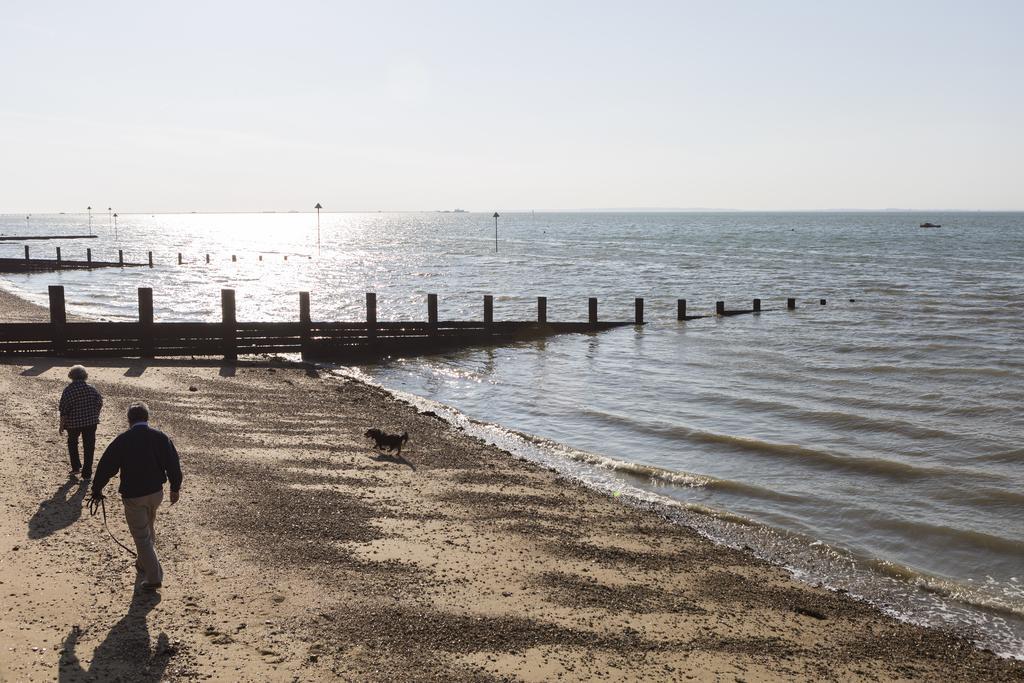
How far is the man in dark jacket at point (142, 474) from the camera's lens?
7.64 meters

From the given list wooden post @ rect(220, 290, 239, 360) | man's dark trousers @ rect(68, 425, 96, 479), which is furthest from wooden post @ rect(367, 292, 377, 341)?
man's dark trousers @ rect(68, 425, 96, 479)

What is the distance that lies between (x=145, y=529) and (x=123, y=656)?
142 cm

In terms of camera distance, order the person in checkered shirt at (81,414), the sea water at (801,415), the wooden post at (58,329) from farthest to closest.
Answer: the wooden post at (58,329) < the sea water at (801,415) < the person in checkered shirt at (81,414)

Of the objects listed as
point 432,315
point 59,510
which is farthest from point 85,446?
point 432,315

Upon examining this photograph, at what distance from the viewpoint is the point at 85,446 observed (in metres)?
10.8

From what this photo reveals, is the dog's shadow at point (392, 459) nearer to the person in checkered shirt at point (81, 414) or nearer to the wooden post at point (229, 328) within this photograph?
the person in checkered shirt at point (81, 414)

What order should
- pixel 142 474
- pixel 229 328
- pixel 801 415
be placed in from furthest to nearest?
pixel 229 328
pixel 801 415
pixel 142 474

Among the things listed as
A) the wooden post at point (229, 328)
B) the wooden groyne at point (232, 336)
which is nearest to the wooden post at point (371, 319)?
the wooden groyne at point (232, 336)

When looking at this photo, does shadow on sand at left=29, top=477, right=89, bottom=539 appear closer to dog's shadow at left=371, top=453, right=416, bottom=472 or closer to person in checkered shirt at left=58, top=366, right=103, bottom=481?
person in checkered shirt at left=58, top=366, right=103, bottom=481

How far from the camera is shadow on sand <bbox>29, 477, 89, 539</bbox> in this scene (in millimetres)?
9094

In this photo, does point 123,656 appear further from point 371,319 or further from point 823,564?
point 371,319

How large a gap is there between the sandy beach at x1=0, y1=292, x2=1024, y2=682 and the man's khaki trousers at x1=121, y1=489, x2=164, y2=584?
0.77ft

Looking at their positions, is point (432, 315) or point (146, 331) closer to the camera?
point (146, 331)

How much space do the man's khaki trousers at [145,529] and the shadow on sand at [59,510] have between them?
72.9 inches
